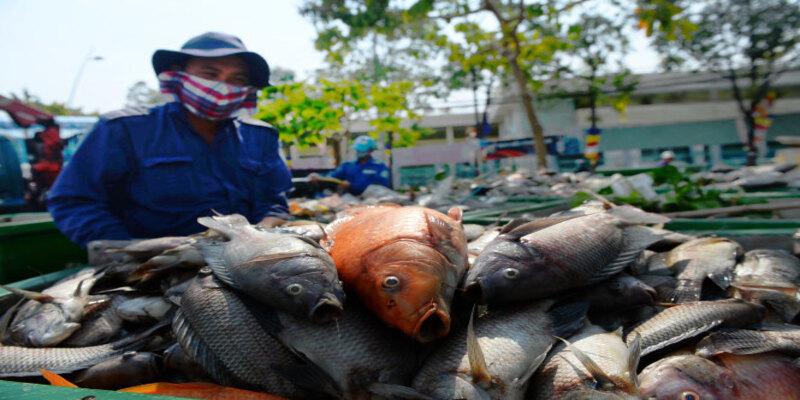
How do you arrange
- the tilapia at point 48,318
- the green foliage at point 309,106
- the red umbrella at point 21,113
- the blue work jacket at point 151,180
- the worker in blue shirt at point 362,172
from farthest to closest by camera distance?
the green foliage at point 309,106
the red umbrella at point 21,113
the worker in blue shirt at point 362,172
the blue work jacket at point 151,180
the tilapia at point 48,318

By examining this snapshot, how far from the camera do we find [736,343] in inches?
46.6

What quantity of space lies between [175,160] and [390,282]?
2.38 meters

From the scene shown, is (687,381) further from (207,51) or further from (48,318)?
(207,51)

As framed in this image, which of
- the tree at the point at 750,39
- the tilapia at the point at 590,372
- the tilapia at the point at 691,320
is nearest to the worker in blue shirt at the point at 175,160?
the tilapia at the point at 590,372

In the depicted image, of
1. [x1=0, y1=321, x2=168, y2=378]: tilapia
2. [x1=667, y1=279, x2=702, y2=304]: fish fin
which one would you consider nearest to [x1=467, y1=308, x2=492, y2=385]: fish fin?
[x1=667, y1=279, x2=702, y2=304]: fish fin

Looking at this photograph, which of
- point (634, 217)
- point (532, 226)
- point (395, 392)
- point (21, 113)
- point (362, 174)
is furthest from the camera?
point (21, 113)

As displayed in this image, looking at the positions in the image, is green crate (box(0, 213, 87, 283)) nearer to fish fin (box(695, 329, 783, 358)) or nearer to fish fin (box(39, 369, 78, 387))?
fish fin (box(39, 369, 78, 387))

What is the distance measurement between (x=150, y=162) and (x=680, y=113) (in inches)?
1434

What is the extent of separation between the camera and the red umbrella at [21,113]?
10.3 m

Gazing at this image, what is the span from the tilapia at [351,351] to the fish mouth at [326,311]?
44 mm

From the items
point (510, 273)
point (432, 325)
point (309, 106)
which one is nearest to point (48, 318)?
point (432, 325)

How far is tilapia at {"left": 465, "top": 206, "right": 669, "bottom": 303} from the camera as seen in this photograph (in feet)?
4.32

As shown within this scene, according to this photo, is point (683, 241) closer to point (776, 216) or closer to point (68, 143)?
point (776, 216)

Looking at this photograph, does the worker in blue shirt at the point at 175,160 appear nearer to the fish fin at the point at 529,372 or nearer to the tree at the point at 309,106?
the fish fin at the point at 529,372
